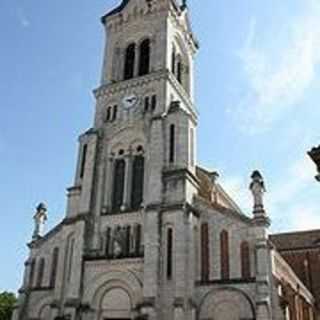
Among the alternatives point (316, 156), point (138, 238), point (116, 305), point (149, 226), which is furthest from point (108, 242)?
point (316, 156)

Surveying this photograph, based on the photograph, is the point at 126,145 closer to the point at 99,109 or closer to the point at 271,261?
the point at 99,109

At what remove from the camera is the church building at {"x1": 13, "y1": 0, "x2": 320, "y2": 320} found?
95.8 feet

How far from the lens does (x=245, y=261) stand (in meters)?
29.5

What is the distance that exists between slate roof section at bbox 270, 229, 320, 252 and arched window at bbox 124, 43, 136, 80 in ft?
71.4

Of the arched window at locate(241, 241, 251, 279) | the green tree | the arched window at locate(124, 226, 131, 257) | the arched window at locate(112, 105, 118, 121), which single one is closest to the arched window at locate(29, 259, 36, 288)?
the arched window at locate(124, 226, 131, 257)

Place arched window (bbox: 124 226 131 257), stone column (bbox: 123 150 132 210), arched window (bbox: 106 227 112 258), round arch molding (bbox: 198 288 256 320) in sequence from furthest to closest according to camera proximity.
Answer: stone column (bbox: 123 150 132 210) → arched window (bbox: 106 227 112 258) → arched window (bbox: 124 226 131 257) → round arch molding (bbox: 198 288 256 320)

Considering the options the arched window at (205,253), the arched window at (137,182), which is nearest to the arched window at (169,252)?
the arched window at (205,253)

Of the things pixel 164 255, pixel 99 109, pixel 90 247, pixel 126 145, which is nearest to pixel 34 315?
pixel 90 247

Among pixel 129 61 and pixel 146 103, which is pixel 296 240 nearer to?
pixel 146 103

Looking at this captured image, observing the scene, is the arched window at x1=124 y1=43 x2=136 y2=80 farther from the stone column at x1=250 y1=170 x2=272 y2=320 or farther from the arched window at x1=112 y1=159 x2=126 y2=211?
the stone column at x1=250 y1=170 x2=272 y2=320

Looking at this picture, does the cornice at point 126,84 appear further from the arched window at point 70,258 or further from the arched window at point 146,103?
the arched window at point 70,258

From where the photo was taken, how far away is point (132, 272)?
31.1 m

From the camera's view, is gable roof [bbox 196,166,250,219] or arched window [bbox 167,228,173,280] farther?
gable roof [bbox 196,166,250,219]

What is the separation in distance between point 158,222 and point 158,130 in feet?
21.7
